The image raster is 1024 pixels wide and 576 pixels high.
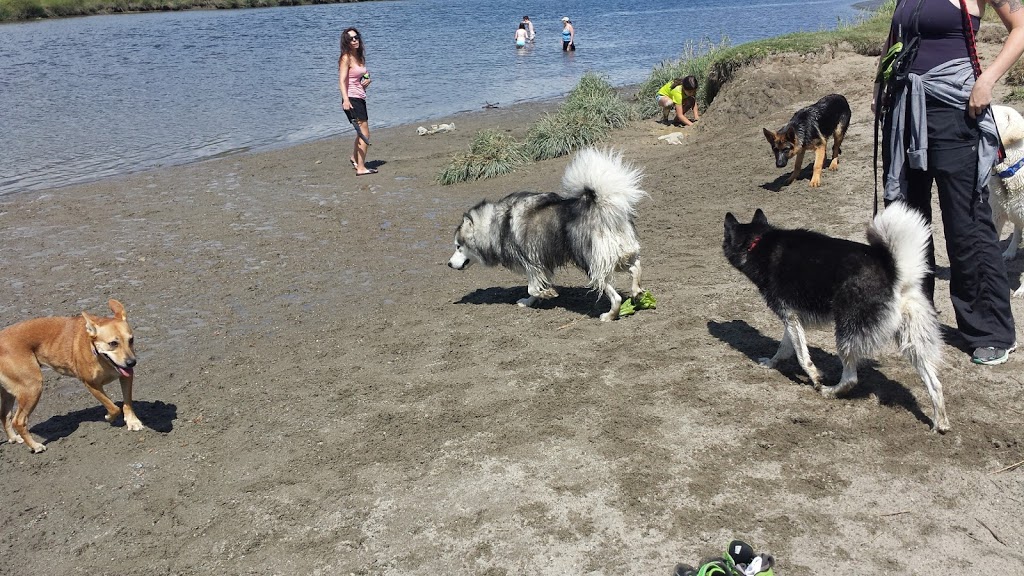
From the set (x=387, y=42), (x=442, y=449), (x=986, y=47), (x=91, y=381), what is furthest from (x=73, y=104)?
(x=986, y=47)

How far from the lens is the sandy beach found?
141 inches

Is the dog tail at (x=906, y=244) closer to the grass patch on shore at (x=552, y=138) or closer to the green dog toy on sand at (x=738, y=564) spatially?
the green dog toy on sand at (x=738, y=564)

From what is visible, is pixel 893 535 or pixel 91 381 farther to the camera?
pixel 91 381

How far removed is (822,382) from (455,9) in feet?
165

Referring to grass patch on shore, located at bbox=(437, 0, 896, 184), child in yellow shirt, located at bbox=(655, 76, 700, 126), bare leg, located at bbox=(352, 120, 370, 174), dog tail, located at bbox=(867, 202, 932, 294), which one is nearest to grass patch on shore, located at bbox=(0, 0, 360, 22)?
bare leg, located at bbox=(352, 120, 370, 174)

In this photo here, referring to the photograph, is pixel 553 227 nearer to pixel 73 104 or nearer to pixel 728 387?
pixel 728 387

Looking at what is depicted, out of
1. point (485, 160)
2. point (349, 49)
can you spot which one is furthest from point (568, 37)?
point (485, 160)

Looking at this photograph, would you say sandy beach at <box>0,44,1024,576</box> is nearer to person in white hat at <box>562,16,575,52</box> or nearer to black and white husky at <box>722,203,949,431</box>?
black and white husky at <box>722,203,949,431</box>

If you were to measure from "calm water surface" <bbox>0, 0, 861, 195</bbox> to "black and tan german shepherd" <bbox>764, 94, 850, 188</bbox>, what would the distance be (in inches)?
412

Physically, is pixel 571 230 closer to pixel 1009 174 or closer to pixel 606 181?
pixel 606 181

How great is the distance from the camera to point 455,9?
5059 cm

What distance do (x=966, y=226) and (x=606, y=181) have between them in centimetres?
253

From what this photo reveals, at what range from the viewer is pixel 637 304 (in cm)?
634

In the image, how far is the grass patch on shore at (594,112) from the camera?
1234cm
